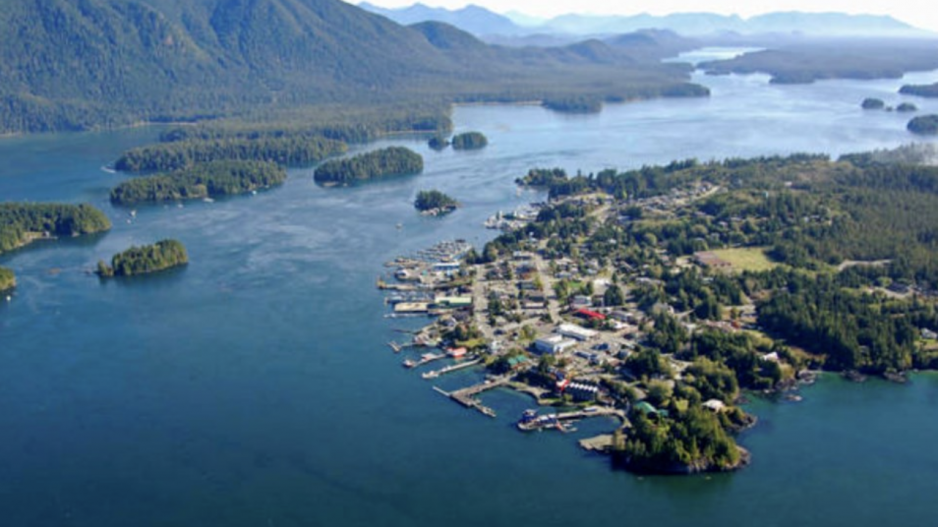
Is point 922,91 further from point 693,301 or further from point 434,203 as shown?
point 693,301

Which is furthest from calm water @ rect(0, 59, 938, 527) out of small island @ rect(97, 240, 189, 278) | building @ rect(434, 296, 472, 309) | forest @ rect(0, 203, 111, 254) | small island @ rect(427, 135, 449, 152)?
small island @ rect(427, 135, 449, 152)

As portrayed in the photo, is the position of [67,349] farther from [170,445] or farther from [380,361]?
[380,361]

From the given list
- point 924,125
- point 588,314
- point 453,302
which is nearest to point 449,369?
point 453,302

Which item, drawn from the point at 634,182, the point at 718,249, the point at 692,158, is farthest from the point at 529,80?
the point at 718,249

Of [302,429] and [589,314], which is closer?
[302,429]

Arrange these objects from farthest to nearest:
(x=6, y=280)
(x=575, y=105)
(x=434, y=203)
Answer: (x=575, y=105)
(x=434, y=203)
(x=6, y=280)

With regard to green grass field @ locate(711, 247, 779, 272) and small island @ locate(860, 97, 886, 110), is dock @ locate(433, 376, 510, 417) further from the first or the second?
small island @ locate(860, 97, 886, 110)
